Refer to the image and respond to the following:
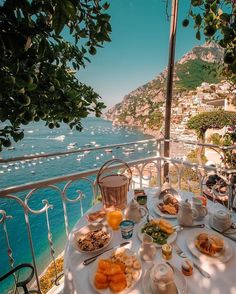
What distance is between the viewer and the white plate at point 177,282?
26.7 inches

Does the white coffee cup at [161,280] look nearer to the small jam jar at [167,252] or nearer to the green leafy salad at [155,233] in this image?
the small jam jar at [167,252]

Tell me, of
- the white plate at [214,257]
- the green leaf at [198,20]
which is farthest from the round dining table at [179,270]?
the green leaf at [198,20]

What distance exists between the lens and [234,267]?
2.55ft

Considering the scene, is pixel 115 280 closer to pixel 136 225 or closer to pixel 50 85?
pixel 136 225

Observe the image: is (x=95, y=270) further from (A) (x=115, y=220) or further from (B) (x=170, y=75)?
(B) (x=170, y=75)

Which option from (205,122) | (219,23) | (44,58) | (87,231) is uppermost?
(219,23)

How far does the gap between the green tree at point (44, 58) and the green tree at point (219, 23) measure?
43cm

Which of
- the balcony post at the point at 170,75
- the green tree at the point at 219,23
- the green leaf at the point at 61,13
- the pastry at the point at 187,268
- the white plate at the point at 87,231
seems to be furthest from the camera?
the balcony post at the point at 170,75

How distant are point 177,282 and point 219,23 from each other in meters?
1.08

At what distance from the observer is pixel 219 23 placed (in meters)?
0.71

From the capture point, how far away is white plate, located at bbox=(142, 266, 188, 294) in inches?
26.7

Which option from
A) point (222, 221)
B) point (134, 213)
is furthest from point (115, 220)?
point (222, 221)

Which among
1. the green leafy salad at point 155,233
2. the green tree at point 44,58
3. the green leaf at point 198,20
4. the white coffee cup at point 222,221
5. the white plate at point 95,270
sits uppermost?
the green leaf at point 198,20

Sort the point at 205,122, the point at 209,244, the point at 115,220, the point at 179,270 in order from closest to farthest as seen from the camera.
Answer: the point at 179,270 < the point at 209,244 < the point at 115,220 < the point at 205,122
